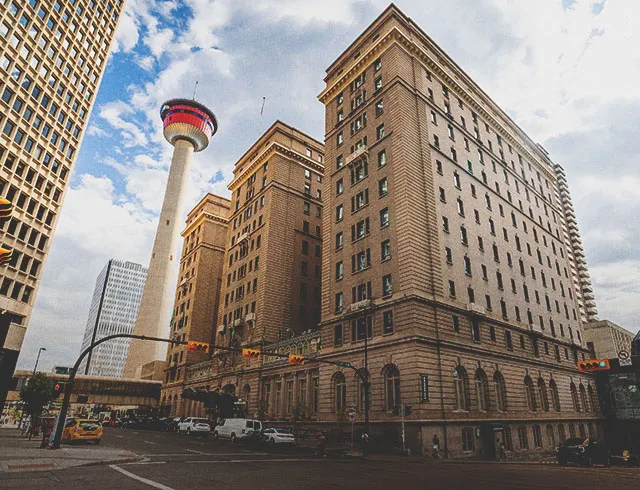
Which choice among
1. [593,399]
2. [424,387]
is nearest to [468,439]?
[424,387]

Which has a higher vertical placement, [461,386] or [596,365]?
[596,365]

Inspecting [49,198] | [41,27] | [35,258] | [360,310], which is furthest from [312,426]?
[41,27]

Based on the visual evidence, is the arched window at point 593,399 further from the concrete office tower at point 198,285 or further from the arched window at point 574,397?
the concrete office tower at point 198,285

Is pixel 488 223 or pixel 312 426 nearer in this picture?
pixel 312 426

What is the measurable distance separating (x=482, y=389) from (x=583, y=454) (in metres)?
10.9

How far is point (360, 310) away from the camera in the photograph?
3759 cm

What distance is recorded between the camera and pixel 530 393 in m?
43.4

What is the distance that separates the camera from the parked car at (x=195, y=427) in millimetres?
47062

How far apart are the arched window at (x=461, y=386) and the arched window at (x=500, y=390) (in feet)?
16.9

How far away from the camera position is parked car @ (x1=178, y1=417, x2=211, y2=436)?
47.1 metres

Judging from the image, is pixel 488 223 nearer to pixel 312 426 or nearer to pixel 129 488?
pixel 312 426

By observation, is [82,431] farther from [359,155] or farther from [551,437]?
[551,437]

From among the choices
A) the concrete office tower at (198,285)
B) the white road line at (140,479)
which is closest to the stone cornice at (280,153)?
the concrete office tower at (198,285)

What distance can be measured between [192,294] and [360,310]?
53.1 metres
